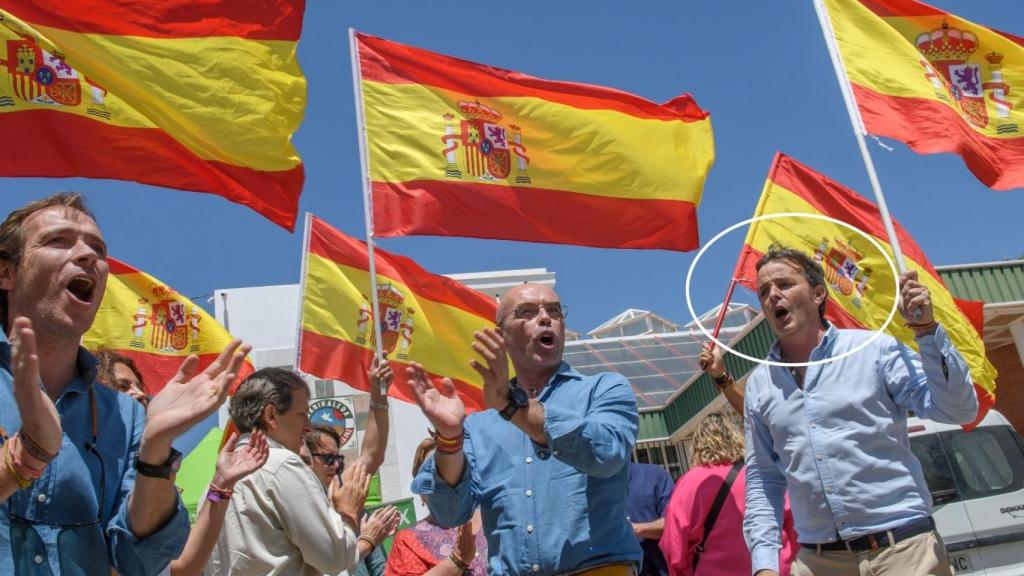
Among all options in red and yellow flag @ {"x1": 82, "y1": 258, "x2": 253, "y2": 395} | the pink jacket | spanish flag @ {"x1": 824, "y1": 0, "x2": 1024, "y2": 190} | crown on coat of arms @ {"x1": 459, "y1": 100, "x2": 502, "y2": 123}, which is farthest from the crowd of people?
red and yellow flag @ {"x1": 82, "y1": 258, "x2": 253, "y2": 395}

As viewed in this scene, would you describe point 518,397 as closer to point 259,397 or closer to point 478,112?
point 259,397

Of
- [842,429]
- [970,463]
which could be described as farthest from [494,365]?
[970,463]

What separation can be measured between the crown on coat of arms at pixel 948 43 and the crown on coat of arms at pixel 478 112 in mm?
3433

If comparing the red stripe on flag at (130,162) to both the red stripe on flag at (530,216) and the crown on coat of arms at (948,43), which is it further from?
the crown on coat of arms at (948,43)

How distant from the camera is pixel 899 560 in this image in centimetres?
390

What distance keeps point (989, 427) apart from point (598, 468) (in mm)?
6679

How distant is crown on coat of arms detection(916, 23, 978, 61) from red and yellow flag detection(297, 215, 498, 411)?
16.2 ft

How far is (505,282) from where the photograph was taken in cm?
3491

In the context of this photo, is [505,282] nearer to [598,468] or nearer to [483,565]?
[483,565]

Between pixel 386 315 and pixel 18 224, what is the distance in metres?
6.77

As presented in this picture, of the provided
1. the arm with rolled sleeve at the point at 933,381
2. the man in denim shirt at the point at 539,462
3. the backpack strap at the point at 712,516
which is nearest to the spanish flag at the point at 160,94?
the man in denim shirt at the point at 539,462

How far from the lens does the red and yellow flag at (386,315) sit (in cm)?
979

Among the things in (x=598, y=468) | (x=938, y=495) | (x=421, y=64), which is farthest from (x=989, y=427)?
(x=598, y=468)

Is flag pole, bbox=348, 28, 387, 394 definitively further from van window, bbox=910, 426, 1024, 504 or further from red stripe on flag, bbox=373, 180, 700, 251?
van window, bbox=910, 426, 1024, 504
